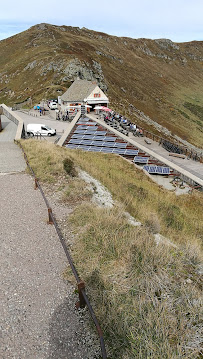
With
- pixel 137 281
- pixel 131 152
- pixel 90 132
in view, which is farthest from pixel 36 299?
pixel 90 132

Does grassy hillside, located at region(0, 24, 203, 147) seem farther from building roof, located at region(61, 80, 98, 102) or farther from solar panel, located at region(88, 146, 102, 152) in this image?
solar panel, located at region(88, 146, 102, 152)

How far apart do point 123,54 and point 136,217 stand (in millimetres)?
178390

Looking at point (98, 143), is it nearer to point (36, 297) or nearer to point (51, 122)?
point (51, 122)

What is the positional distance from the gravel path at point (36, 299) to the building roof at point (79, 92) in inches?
1932

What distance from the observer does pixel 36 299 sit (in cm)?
693

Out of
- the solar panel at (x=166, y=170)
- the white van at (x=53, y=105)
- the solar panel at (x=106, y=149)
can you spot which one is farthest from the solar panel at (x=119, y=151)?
the white van at (x=53, y=105)

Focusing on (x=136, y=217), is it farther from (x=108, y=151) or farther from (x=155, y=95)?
(x=155, y=95)

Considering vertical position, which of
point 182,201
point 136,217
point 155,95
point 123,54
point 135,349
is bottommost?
point 182,201

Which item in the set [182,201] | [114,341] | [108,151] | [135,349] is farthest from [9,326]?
[108,151]

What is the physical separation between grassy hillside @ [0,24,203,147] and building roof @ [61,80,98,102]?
11846mm

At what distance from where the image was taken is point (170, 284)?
22.4ft

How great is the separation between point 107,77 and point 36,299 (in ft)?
347

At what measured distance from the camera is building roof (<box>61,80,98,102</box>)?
56250mm

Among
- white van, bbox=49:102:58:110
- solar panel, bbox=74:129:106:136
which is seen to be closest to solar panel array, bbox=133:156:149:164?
solar panel, bbox=74:129:106:136
